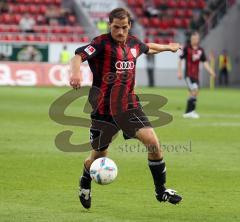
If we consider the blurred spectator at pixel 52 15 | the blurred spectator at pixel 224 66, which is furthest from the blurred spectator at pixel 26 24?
the blurred spectator at pixel 224 66

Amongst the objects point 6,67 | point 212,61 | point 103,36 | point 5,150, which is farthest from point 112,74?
point 212,61

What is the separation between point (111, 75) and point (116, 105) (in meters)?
0.34

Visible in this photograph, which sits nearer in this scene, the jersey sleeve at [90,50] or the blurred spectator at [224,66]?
the jersey sleeve at [90,50]

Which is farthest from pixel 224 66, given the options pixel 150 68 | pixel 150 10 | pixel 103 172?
pixel 103 172

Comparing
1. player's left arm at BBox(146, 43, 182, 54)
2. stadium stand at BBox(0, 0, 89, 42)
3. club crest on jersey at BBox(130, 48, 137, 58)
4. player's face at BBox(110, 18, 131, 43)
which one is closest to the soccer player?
player's left arm at BBox(146, 43, 182, 54)

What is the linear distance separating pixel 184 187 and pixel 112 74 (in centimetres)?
239

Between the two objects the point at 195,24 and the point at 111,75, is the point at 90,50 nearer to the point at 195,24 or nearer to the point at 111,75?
the point at 111,75

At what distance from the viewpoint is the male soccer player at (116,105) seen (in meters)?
8.68

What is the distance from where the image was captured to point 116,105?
8789 mm

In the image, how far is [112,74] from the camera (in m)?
8.72

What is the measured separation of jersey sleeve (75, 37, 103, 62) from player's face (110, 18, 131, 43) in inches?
7.6

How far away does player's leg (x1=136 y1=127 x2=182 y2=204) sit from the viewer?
866 centimetres

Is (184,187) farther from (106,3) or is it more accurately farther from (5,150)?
(106,3)

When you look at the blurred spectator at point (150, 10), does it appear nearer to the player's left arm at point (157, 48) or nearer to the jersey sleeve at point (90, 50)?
the player's left arm at point (157, 48)
